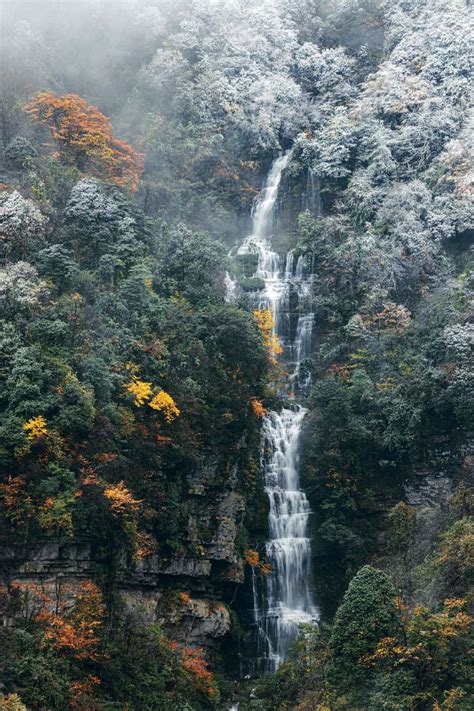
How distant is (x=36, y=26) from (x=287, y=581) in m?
42.8

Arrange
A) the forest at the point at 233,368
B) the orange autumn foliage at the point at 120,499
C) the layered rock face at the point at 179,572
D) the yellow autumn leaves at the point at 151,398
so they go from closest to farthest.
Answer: the forest at the point at 233,368, the layered rock face at the point at 179,572, the orange autumn foliage at the point at 120,499, the yellow autumn leaves at the point at 151,398

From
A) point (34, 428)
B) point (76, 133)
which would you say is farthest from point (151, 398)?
point (76, 133)

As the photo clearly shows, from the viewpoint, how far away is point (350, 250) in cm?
4250

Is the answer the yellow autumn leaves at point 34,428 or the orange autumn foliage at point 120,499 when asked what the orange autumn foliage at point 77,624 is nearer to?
the orange autumn foliage at point 120,499

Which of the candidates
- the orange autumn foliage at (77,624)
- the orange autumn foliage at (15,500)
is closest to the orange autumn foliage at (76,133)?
the orange autumn foliage at (15,500)

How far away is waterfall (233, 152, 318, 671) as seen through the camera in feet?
104

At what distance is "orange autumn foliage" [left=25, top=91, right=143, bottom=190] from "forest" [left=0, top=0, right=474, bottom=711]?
0.17 metres

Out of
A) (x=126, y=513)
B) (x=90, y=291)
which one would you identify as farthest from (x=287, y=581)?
(x=90, y=291)

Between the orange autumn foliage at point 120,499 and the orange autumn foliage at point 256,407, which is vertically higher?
the orange autumn foliage at point 256,407

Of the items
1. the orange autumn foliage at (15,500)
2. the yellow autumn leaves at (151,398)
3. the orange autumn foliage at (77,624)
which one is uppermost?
the yellow autumn leaves at (151,398)

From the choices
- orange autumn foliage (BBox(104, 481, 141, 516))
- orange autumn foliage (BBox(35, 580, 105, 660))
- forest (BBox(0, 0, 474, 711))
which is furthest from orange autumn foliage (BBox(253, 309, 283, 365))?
orange autumn foliage (BBox(35, 580, 105, 660))

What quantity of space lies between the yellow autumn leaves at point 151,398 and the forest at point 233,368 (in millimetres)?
149

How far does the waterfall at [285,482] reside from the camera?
31.7m

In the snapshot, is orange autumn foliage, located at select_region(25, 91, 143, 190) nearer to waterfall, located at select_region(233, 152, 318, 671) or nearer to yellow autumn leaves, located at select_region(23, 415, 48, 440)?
waterfall, located at select_region(233, 152, 318, 671)
